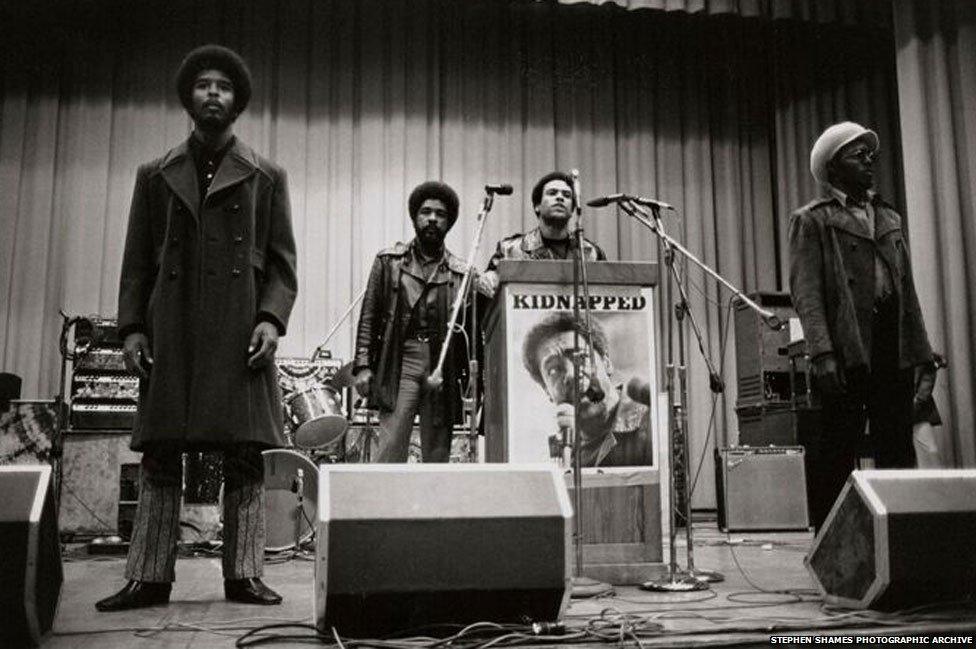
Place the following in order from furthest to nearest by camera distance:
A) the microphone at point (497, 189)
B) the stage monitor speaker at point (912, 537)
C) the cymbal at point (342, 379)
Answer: the cymbal at point (342, 379) < the microphone at point (497, 189) < the stage monitor speaker at point (912, 537)

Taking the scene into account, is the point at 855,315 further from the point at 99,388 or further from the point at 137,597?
the point at 99,388

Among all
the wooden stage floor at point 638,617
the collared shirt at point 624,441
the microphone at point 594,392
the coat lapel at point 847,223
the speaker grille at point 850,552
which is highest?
the coat lapel at point 847,223

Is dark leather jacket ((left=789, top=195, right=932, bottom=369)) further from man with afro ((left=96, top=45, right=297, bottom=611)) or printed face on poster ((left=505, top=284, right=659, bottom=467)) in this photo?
man with afro ((left=96, top=45, right=297, bottom=611))

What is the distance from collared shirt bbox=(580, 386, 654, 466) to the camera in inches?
138

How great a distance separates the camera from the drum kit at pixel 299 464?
5.16 m

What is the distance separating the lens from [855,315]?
11.5 ft

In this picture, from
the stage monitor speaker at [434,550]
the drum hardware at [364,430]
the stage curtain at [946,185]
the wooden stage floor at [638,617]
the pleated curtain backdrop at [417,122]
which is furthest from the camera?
the pleated curtain backdrop at [417,122]

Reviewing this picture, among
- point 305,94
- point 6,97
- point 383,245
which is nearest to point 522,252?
point 383,245

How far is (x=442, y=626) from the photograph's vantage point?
227 centimetres

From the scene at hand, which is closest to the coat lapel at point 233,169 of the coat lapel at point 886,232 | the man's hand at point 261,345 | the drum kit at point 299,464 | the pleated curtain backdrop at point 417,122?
the man's hand at point 261,345

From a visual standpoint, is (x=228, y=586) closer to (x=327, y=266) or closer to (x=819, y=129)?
(x=327, y=266)

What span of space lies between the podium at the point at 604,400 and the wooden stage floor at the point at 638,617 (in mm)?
247

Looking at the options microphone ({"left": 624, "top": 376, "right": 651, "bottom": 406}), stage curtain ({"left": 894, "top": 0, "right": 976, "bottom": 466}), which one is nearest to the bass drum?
microphone ({"left": 624, "top": 376, "right": 651, "bottom": 406})

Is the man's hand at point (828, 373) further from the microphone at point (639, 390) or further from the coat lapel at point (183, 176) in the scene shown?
the coat lapel at point (183, 176)
